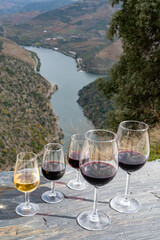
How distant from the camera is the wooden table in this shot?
2.61ft

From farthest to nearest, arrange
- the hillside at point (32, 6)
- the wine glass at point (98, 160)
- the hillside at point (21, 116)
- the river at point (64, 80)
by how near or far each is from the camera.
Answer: the hillside at point (32, 6) → the river at point (64, 80) → the hillside at point (21, 116) → the wine glass at point (98, 160)

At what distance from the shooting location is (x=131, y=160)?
94cm

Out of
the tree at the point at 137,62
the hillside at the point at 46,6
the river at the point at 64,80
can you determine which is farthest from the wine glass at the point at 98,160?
the hillside at the point at 46,6

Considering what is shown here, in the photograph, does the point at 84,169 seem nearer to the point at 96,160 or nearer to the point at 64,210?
the point at 96,160

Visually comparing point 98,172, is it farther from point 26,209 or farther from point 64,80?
point 64,80

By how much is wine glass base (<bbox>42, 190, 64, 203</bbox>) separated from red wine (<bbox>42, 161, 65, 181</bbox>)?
0.27 feet

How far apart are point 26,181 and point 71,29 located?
6832 centimetres

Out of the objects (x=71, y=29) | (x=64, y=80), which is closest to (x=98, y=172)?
(x=64, y=80)

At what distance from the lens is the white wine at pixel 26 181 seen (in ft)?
2.79

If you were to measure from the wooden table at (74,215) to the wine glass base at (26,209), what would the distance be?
0.6 inches

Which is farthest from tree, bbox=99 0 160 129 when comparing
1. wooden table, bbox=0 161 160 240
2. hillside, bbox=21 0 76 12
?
hillside, bbox=21 0 76 12

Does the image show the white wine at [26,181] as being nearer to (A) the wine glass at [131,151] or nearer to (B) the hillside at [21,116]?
(A) the wine glass at [131,151]

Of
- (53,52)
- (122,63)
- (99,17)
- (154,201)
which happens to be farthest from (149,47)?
(99,17)

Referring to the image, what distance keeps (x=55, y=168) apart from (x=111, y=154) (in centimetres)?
26
